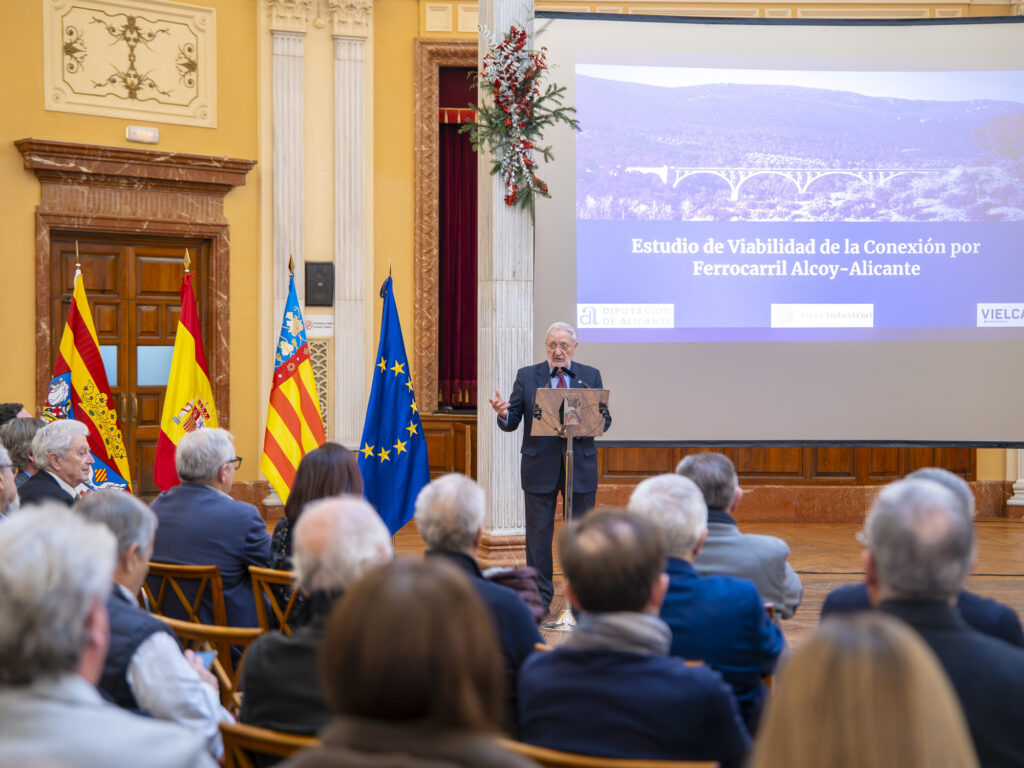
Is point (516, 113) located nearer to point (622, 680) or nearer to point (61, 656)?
point (622, 680)

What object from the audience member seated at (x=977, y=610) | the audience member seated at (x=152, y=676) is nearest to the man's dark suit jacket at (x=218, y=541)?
the audience member seated at (x=152, y=676)

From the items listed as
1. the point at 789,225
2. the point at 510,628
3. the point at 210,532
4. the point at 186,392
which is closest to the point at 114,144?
the point at 186,392

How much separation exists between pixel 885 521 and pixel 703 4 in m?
8.37

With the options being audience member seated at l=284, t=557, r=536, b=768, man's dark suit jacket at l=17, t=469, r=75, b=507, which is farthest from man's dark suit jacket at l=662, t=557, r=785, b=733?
man's dark suit jacket at l=17, t=469, r=75, b=507

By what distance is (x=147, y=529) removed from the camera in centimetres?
242

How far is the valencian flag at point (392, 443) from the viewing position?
19.2 feet

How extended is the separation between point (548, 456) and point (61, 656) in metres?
4.17

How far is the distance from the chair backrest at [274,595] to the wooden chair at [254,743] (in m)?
1.04

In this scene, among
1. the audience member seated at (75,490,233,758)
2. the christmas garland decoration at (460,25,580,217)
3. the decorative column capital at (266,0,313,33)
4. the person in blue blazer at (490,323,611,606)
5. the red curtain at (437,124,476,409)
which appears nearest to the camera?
the audience member seated at (75,490,233,758)

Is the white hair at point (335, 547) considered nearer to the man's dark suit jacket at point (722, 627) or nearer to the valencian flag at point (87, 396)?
the man's dark suit jacket at point (722, 627)

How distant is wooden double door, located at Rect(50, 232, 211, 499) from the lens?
26.8 feet

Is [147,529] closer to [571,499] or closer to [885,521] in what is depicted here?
[885,521]

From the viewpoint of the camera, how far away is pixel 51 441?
4.08 metres

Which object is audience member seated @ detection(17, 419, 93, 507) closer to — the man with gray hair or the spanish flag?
the spanish flag
